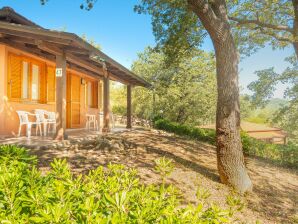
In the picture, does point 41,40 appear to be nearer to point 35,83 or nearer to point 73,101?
point 35,83

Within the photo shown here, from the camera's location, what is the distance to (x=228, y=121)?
541 centimetres

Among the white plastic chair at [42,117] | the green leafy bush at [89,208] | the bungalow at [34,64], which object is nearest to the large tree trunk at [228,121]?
the bungalow at [34,64]

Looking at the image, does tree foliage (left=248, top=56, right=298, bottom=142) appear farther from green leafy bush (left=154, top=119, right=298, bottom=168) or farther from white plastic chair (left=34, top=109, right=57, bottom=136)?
white plastic chair (left=34, top=109, right=57, bottom=136)

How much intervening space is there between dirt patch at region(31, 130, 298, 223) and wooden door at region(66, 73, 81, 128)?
191 inches

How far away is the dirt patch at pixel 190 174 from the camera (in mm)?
4758

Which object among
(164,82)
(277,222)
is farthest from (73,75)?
(164,82)

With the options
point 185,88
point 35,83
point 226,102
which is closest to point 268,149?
point 226,102

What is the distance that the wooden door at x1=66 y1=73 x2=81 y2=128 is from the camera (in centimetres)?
1216

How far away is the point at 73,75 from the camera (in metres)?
12.5

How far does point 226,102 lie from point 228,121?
44 cm

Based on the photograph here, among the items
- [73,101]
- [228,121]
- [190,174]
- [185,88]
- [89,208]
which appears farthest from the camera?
[185,88]

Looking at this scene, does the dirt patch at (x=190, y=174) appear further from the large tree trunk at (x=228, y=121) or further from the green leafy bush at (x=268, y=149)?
the green leafy bush at (x=268, y=149)

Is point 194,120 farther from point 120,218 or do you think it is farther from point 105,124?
point 120,218

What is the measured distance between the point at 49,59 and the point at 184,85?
58.1 ft
